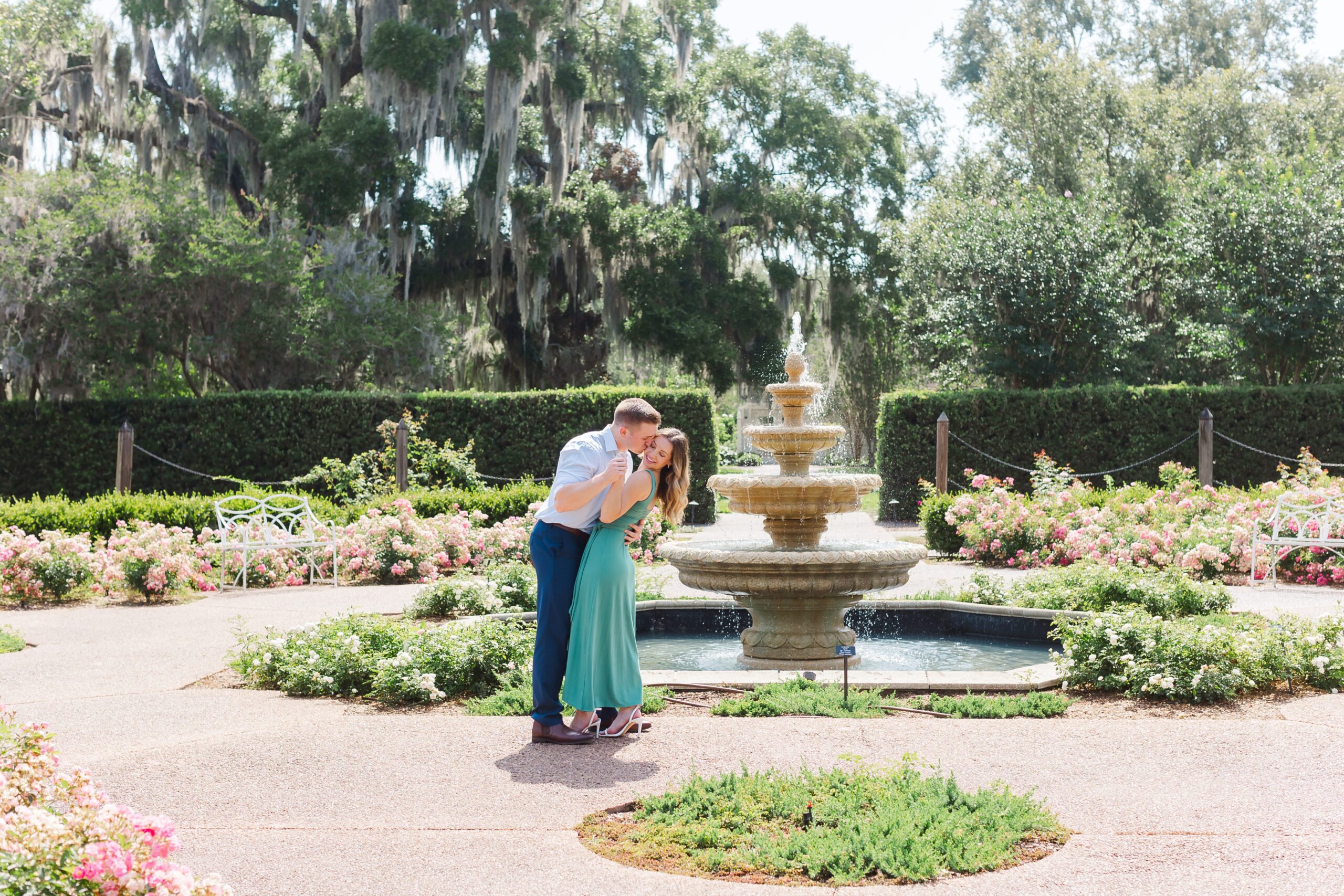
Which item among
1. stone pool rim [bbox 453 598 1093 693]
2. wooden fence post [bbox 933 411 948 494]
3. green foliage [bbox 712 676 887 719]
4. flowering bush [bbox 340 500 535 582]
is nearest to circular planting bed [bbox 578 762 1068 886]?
green foliage [bbox 712 676 887 719]

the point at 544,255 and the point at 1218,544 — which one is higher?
the point at 544,255

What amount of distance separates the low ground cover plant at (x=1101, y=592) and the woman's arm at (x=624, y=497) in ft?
13.7

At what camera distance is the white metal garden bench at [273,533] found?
35.2 feet

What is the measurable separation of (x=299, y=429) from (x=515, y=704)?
1365 cm

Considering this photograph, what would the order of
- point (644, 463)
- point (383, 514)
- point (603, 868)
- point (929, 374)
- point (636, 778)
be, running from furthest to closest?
point (929, 374) → point (383, 514) → point (644, 463) → point (636, 778) → point (603, 868)

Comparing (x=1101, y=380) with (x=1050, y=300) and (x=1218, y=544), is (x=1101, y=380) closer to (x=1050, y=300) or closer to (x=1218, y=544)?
(x=1050, y=300)

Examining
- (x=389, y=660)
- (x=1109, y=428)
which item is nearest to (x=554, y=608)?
(x=389, y=660)

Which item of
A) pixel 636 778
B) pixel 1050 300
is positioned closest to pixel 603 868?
pixel 636 778

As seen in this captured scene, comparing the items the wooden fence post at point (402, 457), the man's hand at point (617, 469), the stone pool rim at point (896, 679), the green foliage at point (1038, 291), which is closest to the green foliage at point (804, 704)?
the stone pool rim at point (896, 679)

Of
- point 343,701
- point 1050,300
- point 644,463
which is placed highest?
point 1050,300

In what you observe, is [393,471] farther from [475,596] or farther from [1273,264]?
[1273,264]

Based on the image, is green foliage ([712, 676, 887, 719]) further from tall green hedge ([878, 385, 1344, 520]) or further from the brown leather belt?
tall green hedge ([878, 385, 1344, 520])

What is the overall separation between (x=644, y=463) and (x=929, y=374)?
80.7 ft

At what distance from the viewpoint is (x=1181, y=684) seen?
5.64m
